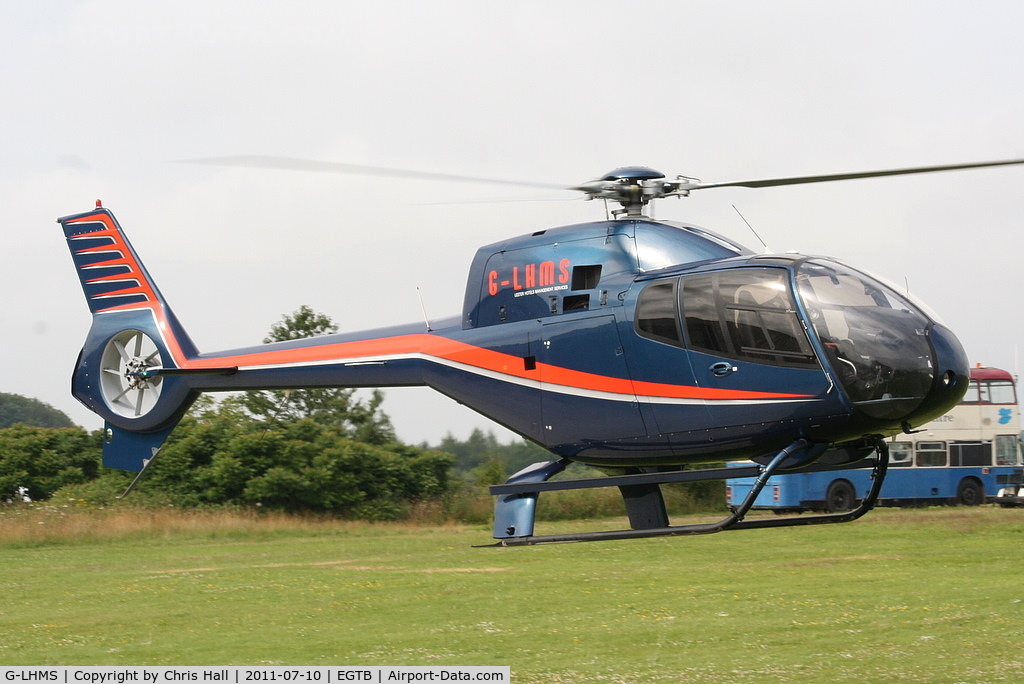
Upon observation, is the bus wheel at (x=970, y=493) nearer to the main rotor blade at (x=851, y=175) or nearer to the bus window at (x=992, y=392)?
the bus window at (x=992, y=392)

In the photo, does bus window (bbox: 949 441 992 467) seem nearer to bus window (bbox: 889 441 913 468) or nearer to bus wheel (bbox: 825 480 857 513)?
bus window (bbox: 889 441 913 468)

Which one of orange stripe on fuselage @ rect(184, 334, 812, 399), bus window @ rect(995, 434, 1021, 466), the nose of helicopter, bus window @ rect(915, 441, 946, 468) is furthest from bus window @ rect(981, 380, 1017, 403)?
the nose of helicopter

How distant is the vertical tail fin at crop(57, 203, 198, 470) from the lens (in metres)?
14.8

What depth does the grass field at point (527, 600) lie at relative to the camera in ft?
48.7

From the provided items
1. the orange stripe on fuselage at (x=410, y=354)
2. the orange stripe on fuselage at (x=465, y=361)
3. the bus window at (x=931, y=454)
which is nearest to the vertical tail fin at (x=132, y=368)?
the orange stripe on fuselage at (x=410, y=354)

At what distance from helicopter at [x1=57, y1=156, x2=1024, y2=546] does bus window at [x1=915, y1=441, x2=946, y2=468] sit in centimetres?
2953

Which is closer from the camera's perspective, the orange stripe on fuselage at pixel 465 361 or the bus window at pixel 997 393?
the orange stripe on fuselage at pixel 465 361

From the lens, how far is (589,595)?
20562mm

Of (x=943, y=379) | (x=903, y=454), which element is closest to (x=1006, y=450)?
(x=903, y=454)

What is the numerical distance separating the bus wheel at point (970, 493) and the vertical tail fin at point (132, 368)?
1201 inches

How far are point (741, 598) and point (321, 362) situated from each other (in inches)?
404

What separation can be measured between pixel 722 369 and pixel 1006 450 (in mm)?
32451

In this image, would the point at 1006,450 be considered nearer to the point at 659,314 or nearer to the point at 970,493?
the point at 970,493

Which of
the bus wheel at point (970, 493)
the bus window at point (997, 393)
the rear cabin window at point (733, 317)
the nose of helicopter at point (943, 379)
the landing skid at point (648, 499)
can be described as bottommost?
the bus wheel at point (970, 493)
